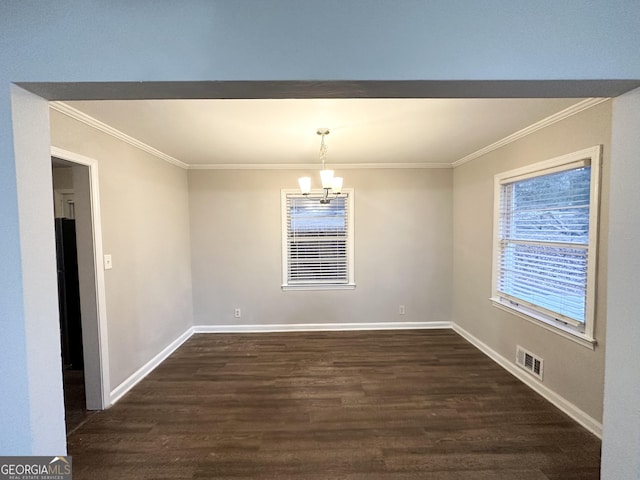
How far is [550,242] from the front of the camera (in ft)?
7.93

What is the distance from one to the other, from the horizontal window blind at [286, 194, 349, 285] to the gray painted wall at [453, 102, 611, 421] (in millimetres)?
1618

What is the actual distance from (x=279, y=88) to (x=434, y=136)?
219cm

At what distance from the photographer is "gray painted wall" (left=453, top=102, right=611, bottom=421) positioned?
196cm

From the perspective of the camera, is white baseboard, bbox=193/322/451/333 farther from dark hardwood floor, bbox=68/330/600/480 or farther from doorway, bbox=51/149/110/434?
doorway, bbox=51/149/110/434

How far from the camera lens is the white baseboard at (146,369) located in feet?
8.15

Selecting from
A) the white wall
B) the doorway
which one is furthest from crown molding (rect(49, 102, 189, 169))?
the white wall

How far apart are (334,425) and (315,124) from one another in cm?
244

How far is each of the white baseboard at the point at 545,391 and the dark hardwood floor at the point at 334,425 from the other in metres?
0.06

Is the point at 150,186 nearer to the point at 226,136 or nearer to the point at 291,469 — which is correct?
the point at 226,136

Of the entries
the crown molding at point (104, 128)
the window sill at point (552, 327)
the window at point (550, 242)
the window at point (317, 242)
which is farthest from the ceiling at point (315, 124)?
the window sill at point (552, 327)

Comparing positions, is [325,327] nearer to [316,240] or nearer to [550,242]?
[316,240]

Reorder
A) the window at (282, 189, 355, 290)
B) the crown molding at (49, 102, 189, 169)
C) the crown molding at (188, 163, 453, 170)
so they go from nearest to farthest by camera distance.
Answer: the crown molding at (49, 102, 189, 169)
the crown molding at (188, 163, 453, 170)
the window at (282, 189, 355, 290)

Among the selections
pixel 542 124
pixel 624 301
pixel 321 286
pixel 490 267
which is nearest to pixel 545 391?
pixel 490 267

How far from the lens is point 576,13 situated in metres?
0.98
